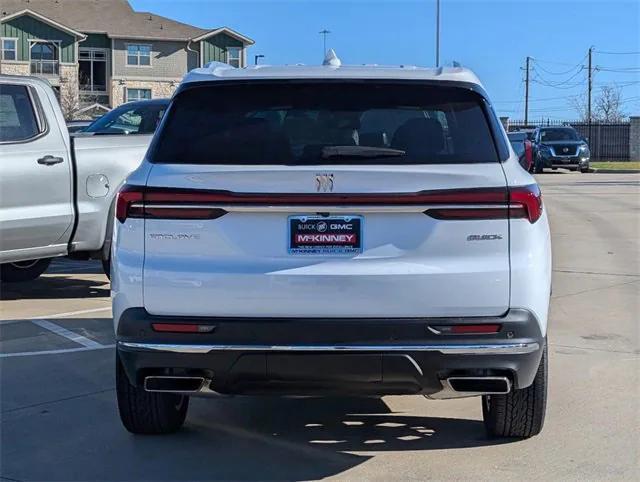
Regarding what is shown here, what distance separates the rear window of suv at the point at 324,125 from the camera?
13.5ft

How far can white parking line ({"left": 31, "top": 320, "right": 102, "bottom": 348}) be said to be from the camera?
7168mm

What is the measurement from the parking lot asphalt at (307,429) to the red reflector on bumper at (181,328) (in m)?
0.85

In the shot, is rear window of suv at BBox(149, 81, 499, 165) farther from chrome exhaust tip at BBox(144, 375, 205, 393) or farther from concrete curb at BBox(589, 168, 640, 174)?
concrete curb at BBox(589, 168, 640, 174)

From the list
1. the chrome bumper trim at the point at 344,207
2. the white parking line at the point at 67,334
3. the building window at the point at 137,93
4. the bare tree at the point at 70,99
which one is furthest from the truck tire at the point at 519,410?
the building window at the point at 137,93

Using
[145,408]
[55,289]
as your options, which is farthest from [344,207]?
[55,289]

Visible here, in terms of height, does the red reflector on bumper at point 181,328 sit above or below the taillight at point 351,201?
below

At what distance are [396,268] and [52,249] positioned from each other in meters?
5.53

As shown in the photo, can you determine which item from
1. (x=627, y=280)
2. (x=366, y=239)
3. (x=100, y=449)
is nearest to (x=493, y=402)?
(x=366, y=239)

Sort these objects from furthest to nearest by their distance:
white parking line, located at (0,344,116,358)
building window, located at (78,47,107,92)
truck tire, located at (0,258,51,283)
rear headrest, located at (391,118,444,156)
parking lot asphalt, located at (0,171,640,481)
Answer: building window, located at (78,47,107,92), truck tire, located at (0,258,51,283), white parking line, located at (0,344,116,358), parking lot asphalt, located at (0,171,640,481), rear headrest, located at (391,118,444,156)

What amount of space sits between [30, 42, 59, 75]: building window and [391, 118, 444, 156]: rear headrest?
182 ft

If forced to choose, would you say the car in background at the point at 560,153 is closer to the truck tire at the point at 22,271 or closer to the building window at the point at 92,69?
the truck tire at the point at 22,271

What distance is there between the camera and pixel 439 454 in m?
4.71

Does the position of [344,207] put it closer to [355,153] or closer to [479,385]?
[355,153]

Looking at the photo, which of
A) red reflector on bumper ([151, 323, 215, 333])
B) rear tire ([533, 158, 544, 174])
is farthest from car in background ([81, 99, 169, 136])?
rear tire ([533, 158, 544, 174])
